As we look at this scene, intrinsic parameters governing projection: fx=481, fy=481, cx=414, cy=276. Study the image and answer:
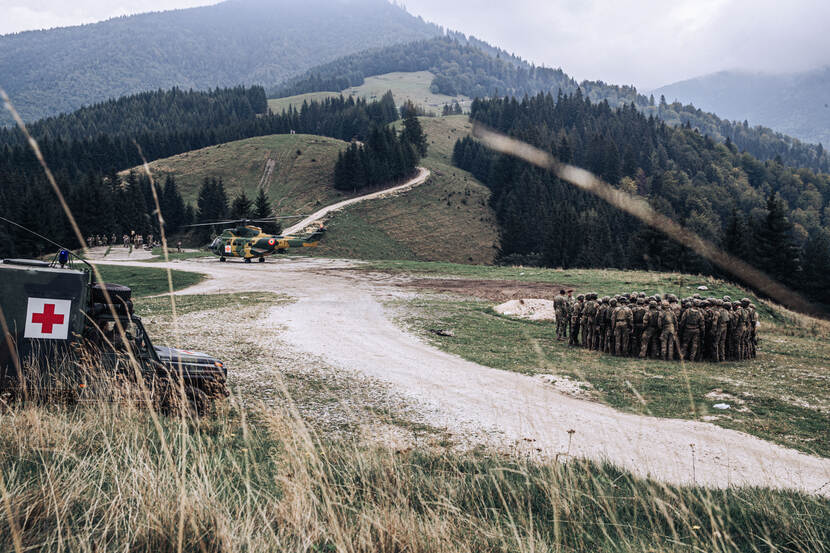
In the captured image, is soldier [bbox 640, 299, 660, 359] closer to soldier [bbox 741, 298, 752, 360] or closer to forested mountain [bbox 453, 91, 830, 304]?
soldier [bbox 741, 298, 752, 360]

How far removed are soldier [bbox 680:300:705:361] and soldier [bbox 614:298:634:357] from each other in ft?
6.02

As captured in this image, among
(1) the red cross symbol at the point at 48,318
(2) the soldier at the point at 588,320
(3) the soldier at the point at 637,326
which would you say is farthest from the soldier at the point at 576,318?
(1) the red cross symbol at the point at 48,318

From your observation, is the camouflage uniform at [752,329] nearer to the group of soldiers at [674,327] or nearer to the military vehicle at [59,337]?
the group of soldiers at [674,327]

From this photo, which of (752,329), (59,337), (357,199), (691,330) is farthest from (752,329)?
(357,199)

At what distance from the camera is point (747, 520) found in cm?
476

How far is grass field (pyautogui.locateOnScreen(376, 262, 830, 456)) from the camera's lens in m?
11.2

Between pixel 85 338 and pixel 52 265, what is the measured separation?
4.00 ft

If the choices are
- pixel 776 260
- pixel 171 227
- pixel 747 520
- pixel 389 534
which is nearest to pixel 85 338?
pixel 389 534

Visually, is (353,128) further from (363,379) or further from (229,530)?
(229,530)

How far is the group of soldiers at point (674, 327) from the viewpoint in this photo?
56.9 feet

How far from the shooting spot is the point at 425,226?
295 feet

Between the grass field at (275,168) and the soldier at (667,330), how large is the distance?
7972 cm

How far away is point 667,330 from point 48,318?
17.8 m

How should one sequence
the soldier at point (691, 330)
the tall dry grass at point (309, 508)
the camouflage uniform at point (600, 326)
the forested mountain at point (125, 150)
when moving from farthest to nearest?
the forested mountain at point (125, 150), the camouflage uniform at point (600, 326), the soldier at point (691, 330), the tall dry grass at point (309, 508)
